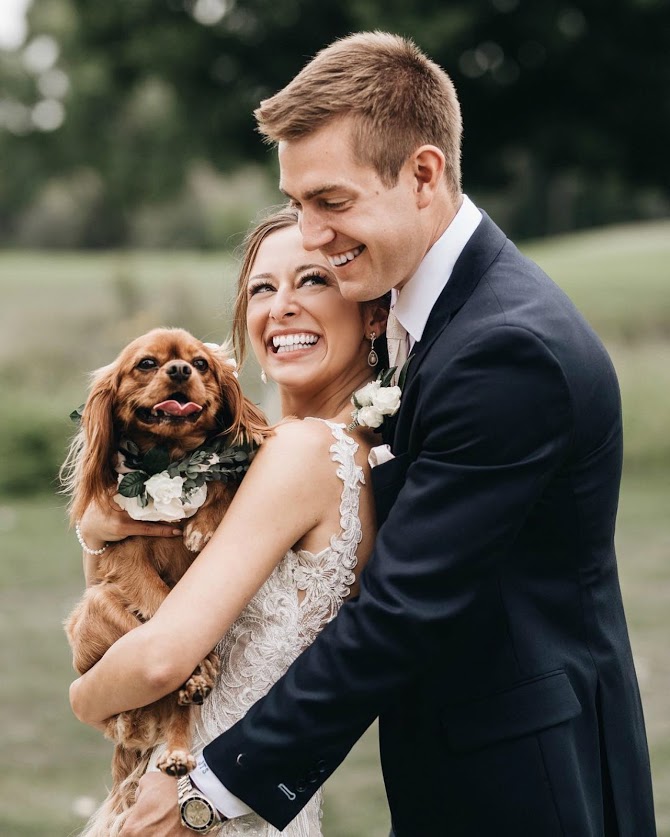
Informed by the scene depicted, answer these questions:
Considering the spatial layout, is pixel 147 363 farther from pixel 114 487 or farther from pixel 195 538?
pixel 195 538

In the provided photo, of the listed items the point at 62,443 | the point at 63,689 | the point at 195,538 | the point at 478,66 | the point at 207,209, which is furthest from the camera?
the point at 207,209

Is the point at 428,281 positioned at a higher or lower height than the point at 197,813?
higher

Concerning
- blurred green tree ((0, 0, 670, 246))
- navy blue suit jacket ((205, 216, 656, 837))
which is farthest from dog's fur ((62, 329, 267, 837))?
blurred green tree ((0, 0, 670, 246))

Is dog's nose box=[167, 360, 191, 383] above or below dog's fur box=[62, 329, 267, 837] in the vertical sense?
above

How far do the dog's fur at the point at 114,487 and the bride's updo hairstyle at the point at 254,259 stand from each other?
371 mm

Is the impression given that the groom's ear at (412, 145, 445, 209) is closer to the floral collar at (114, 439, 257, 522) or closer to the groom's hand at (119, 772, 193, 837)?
the floral collar at (114, 439, 257, 522)

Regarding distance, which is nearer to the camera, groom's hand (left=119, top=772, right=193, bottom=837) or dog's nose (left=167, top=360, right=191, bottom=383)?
groom's hand (left=119, top=772, right=193, bottom=837)

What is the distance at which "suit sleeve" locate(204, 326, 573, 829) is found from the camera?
7.52 feet

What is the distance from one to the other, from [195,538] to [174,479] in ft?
0.60

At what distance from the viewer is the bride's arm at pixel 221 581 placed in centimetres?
255

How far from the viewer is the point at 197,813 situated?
2539 mm

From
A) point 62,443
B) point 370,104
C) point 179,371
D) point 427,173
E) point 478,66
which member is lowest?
point 62,443

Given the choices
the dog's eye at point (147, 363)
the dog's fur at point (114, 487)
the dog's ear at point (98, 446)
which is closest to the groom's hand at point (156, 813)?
the dog's fur at point (114, 487)

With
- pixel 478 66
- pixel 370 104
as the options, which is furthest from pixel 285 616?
pixel 478 66
